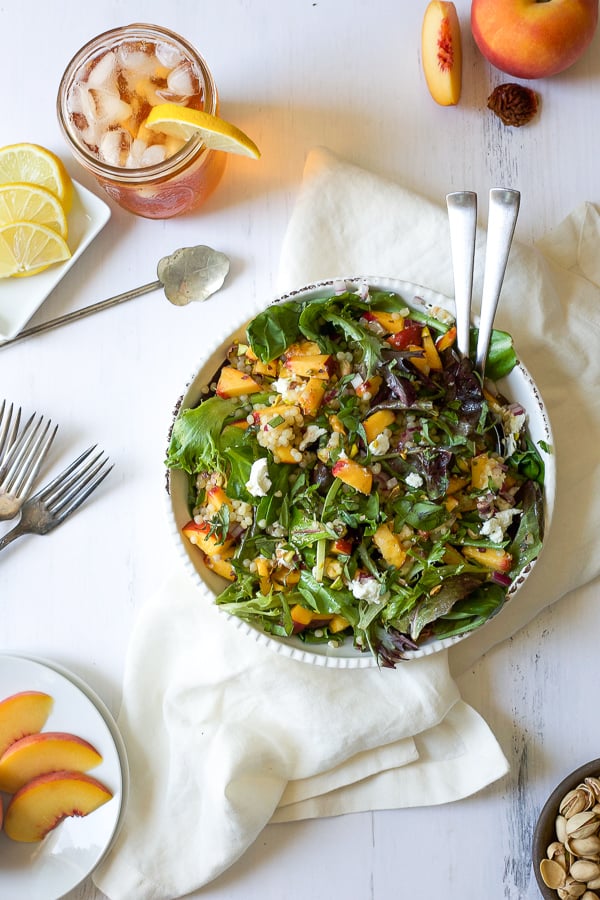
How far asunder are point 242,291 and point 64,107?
0.65 meters

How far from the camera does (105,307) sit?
98.8 inches

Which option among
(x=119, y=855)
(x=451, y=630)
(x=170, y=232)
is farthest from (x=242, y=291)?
(x=119, y=855)

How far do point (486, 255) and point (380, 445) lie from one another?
1.65 ft

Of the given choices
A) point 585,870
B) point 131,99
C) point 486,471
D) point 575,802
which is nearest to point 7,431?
point 131,99

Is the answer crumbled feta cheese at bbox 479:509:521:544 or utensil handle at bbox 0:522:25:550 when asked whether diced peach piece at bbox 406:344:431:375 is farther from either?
utensil handle at bbox 0:522:25:550

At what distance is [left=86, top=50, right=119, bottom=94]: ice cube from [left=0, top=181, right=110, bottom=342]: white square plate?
0.92ft

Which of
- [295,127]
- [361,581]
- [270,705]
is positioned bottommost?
[270,705]

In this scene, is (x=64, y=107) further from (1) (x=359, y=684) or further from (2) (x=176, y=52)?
(1) (x=359, y=684)

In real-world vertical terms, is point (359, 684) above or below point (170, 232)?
below

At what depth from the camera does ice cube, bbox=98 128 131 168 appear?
7.54 ft

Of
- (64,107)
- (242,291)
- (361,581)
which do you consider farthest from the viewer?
(242,291)

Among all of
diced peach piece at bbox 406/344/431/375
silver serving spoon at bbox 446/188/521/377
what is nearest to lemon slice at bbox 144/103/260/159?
silver serving spoon at bbox 446/188/521/377

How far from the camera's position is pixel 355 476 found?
2.02 m

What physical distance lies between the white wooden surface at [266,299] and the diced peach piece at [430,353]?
0.56 metres
